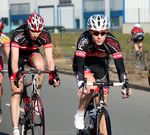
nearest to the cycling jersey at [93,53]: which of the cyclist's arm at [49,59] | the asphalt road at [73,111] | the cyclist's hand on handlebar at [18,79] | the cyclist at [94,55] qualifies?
the cyclist at [94,55]

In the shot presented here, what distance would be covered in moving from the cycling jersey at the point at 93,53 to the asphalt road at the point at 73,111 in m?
1.67

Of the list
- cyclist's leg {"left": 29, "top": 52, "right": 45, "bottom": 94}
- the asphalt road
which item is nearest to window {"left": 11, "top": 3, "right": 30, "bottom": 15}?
the asphalt road

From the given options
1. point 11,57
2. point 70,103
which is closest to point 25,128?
point 11,57

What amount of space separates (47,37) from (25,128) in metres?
1.42

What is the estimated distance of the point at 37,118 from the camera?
5.87m

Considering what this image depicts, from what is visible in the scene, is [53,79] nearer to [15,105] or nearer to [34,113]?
[34,113]

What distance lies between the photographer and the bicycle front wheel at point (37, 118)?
18.9 ft

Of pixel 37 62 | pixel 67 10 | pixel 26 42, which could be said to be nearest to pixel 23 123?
pixel 37 62

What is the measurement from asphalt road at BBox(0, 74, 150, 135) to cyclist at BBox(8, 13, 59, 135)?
115cm

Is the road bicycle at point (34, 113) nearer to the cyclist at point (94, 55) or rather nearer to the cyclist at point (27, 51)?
the cyclist at point (27, 51)

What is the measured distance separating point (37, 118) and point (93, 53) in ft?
3.99

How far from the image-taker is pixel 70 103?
1020 cm

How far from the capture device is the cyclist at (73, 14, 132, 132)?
571 cm

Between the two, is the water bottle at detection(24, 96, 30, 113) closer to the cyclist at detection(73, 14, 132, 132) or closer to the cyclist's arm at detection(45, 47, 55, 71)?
the cyclist's arm at detection(45, 47, 55, 71)
